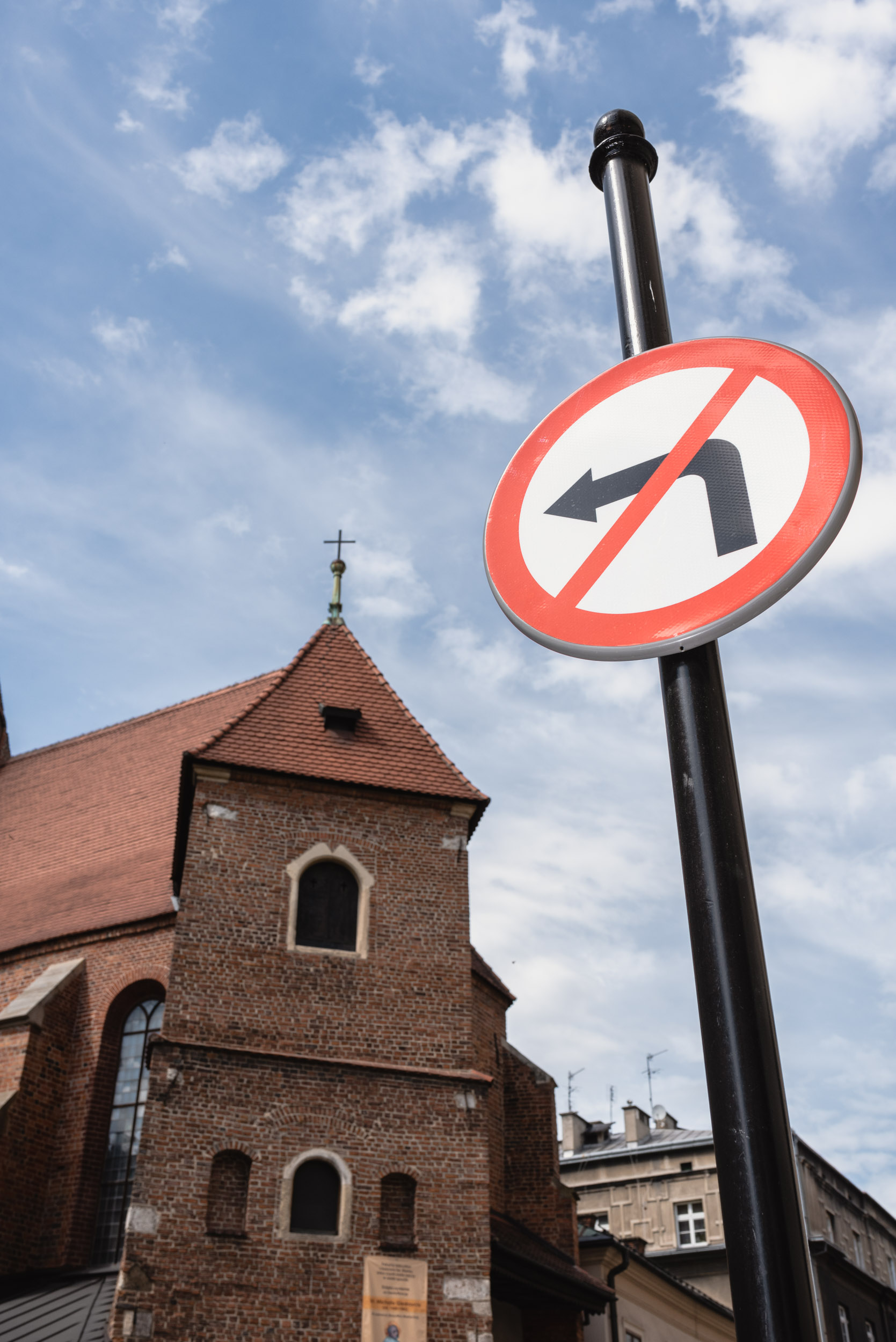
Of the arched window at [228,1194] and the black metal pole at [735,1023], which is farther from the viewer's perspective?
the arched window at [228,1194]

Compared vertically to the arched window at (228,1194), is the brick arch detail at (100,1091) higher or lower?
higher

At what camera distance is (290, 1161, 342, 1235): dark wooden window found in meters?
13.7

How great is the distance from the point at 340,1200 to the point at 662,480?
13.1 metres

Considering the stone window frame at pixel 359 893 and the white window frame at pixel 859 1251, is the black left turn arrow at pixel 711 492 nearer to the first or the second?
the stone window frame at pixel 359 893

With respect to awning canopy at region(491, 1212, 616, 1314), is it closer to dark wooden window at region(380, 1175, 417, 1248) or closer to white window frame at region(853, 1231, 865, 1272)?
dark wooden window at region(380, 1175, 417, 1248)

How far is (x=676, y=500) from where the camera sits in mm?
2734

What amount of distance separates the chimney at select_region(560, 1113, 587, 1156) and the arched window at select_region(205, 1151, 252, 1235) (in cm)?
2935

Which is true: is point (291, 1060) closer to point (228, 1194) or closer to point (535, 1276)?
point (228, 1194)

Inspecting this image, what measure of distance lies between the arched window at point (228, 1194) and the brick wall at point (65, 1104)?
5035mm

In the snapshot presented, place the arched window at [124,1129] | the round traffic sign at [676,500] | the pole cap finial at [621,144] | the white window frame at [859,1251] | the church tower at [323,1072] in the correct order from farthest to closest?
the white window frame at [859,1251], the arched window at [124,1129], the church tower at [323,1072], the pole cap finial at [621,144], the round traffic sign at [676,500]

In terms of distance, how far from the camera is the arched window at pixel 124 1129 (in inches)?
685

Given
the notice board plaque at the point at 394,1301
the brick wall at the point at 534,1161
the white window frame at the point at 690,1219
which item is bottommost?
the notice board plaque at the point at 394,1301

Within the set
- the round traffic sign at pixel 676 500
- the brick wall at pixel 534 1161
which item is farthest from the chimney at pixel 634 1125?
the round traffic sign at pixel 676 500

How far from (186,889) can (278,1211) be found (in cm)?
414
